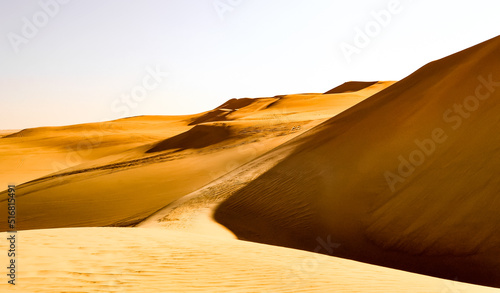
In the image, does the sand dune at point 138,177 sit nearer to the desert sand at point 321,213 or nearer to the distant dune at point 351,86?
the desert sand at point 321,213

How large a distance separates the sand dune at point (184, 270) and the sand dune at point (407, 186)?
278 cm

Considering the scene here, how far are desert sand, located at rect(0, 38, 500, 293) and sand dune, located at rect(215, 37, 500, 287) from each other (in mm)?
36

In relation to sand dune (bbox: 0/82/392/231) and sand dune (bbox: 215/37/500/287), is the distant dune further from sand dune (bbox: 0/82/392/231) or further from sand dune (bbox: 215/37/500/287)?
sand dune (bbox: 215/37/500/287)

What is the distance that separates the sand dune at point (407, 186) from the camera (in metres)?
8.70

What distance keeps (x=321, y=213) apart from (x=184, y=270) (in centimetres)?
617

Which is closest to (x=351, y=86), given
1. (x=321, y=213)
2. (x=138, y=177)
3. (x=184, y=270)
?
(x=138, y=177)

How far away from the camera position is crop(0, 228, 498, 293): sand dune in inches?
197

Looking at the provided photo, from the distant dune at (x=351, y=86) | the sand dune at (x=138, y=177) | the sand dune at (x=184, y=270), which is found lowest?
the sand dune at (x=184, y=270)

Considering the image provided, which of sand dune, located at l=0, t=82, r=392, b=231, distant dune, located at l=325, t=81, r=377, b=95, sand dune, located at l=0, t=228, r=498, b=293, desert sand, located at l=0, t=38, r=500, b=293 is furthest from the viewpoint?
distant dune, located at l=325, t=81, r=377, b=95

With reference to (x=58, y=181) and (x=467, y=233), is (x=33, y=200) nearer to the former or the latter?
(x=58, y=181)

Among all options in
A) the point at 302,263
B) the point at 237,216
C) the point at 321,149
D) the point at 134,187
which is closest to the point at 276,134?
the point at 134,187

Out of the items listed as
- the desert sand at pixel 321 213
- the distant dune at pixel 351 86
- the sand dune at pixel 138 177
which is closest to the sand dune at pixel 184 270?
the desert sand at pixel 321 213

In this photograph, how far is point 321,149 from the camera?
1459cm

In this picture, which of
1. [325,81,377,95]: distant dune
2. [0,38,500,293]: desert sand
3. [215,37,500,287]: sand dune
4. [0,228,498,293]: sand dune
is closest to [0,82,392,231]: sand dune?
[0,38,500,293]: desert sand
